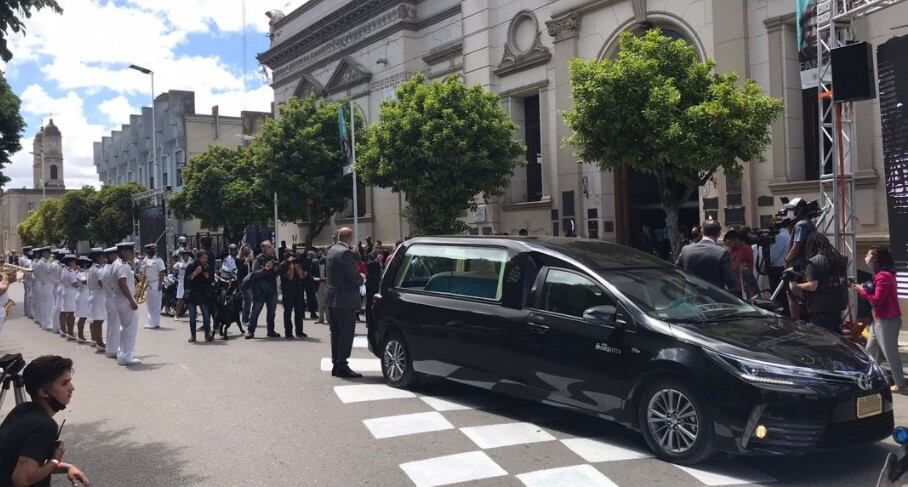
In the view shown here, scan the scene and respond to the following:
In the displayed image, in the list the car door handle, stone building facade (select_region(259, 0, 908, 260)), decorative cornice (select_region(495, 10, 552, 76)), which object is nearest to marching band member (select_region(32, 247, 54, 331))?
stone building facade (select_region(259, 0, 908, 260))

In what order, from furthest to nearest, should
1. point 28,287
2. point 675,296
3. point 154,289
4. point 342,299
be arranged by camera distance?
point 28,287 < point 154,289 < point 342,299 < point 675,296

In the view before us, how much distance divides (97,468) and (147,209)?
122 feet

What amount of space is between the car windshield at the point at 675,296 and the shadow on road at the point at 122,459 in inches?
150

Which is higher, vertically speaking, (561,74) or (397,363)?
(561,74)

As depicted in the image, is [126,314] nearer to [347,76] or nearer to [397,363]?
[397,363]

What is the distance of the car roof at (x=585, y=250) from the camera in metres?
6.88

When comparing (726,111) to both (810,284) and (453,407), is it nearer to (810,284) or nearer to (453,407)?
(810,284)

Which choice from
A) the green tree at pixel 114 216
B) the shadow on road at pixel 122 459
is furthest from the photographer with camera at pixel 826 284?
the green tree at pixel 114 216

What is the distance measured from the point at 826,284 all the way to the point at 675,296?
108 inches

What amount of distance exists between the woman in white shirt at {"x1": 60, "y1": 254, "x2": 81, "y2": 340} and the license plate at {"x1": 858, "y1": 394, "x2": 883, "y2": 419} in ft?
47.7

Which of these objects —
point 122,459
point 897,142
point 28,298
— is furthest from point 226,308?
point 28,298

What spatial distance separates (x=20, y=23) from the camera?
695 cm

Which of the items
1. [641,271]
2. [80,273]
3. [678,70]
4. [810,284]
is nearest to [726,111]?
[678,70]

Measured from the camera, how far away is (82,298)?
49.0 feet
